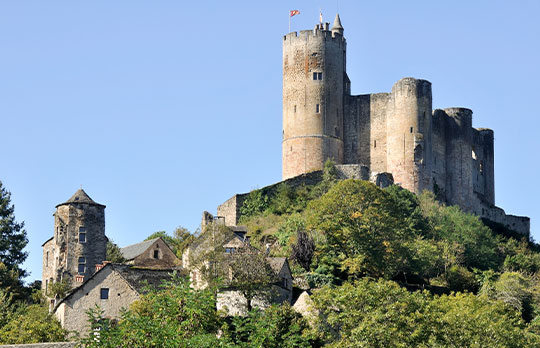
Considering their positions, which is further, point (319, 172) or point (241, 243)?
point (319, 172)

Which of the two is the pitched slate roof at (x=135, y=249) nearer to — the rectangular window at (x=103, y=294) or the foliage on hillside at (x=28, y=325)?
the foliage on hillside at (x=28, y=325)

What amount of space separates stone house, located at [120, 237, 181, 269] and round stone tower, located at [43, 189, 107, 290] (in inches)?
105

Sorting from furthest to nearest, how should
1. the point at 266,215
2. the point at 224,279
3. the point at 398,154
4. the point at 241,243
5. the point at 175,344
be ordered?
the point at 398,154 < the point at 266,215 < the point at 241,243 < the point at 224,279 < the point at 175,344

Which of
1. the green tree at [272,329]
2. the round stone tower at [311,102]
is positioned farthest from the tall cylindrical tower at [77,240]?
the round stone tower at [311,102]

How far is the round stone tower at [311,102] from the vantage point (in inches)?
3457

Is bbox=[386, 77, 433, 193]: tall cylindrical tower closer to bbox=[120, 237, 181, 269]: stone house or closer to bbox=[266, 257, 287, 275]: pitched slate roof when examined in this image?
bbox=[120, 237, 181, 269]: stone house

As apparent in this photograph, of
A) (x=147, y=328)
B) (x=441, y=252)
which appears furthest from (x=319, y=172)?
(x=147, y=328)

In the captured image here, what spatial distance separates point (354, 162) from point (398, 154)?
129 inches

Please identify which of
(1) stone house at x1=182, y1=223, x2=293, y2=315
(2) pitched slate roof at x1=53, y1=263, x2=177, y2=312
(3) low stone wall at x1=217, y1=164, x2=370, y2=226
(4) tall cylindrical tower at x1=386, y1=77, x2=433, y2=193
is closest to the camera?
(1) stone house at x1=182, y1=223, x2=293, y2=315

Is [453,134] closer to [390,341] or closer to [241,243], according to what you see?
[241,243]

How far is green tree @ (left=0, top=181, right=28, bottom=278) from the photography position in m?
80.0

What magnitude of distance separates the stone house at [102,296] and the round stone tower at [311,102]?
24238 mm

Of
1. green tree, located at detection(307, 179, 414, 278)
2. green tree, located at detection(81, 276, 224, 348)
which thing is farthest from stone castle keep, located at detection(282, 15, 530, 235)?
green tree, located at detection(81, 276, 224, 348)

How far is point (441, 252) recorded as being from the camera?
260ft
